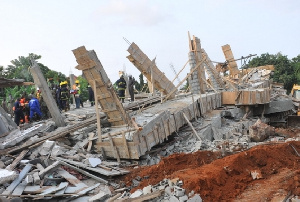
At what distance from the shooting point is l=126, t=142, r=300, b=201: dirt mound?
5.61 metres

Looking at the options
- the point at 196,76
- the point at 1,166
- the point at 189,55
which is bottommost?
the point at 1,166

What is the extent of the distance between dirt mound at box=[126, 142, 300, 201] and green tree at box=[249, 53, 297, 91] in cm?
2884

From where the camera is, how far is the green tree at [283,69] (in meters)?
33.9

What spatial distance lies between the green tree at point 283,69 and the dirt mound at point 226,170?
28837 mm

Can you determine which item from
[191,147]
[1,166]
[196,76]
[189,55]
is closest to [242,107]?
[196,76]

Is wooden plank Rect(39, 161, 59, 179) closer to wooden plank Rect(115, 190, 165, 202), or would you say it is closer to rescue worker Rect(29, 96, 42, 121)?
wooden plank Rect(115, 190, 165, 202)

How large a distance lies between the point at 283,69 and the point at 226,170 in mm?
32951

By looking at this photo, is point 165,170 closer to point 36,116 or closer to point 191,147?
point 191,147

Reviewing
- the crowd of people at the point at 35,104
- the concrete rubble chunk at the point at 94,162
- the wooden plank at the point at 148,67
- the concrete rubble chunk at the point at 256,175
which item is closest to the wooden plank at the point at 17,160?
the concrete rubble chunk at the point at 94,162

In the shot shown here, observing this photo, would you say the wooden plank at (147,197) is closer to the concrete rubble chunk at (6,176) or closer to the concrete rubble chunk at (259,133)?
the concrete rubble chunk at (6,176)

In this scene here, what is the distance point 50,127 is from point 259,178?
698 cm

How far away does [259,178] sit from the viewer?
6289mm

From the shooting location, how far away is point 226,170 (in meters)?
6.30

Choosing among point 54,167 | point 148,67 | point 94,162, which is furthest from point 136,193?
point 148,67
